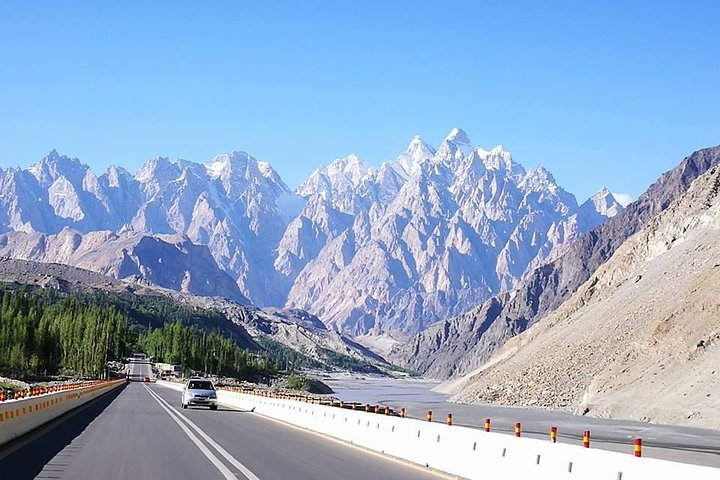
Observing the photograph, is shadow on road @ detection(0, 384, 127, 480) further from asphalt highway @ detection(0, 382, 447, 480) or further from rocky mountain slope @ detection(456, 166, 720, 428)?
rocky mountain slope @ detection(456, 166, 720, 428)

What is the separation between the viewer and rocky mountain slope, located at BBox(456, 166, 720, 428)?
269 ft

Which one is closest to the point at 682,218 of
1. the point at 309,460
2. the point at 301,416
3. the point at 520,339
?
the point at 520,339

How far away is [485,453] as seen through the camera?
21.6 meters

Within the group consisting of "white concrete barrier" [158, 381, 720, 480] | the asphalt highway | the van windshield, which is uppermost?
the van windshield

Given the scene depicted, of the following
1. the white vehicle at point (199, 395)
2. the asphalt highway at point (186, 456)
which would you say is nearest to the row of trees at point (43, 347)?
the white vehicle at point (199, 395)

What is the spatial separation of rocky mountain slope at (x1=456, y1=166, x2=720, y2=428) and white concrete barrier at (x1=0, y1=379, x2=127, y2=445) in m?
45.2

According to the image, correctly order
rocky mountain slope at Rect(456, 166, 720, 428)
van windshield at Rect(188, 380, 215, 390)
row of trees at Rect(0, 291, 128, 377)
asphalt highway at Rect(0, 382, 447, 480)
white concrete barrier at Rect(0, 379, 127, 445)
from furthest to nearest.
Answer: row of trees at Rect(0, 291, 128, 377), rocky mountain slope at Rect(456, 166, 720, 428), van windshield at Rect(188, 380, 215, 390), white concrete barrier at Rect(0, 379, 127, 445), asphalt highway at Rect(0, 382, 447, 480)

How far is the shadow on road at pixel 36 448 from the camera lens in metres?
21.8

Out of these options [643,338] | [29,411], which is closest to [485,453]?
[29,411]

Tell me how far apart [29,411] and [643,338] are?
73955 mm

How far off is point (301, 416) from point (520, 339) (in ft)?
412

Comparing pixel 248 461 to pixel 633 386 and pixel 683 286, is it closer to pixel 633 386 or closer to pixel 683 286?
pixel 633 386

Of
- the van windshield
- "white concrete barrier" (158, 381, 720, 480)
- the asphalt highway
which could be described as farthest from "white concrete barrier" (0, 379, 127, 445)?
"white concrete barrier" (158, 381, 720, 480)

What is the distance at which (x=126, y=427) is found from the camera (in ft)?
127
